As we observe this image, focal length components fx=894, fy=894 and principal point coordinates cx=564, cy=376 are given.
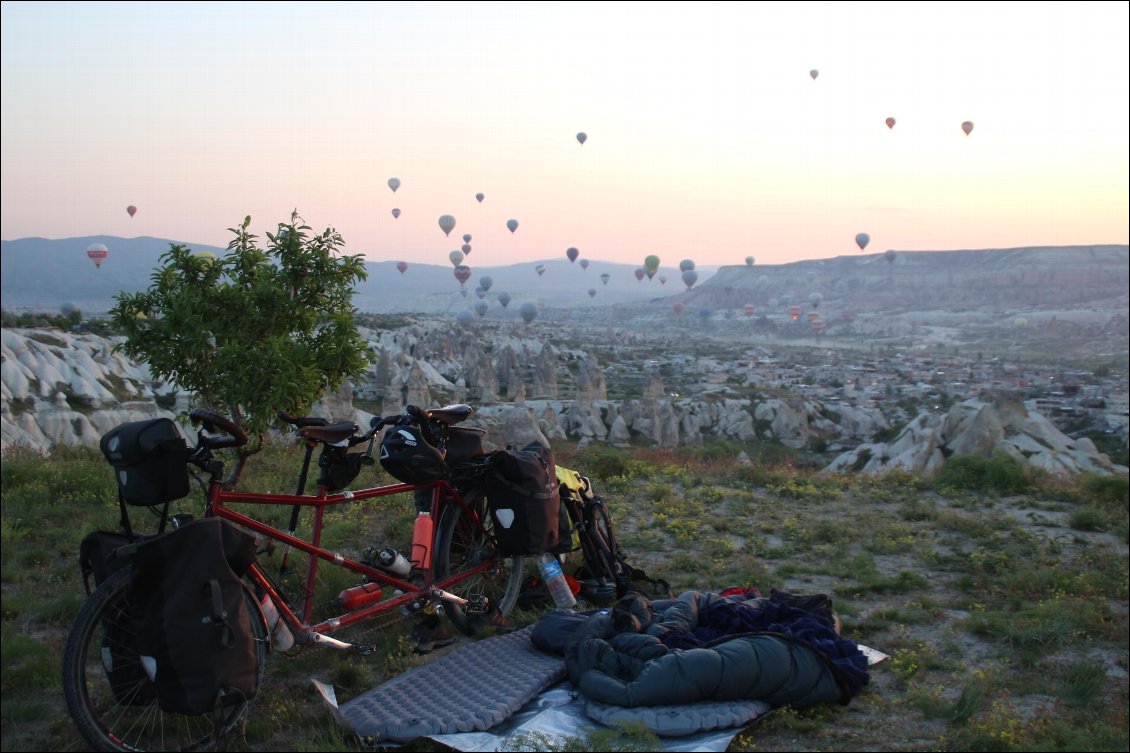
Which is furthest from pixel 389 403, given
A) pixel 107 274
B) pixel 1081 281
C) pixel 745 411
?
pixel 107 274

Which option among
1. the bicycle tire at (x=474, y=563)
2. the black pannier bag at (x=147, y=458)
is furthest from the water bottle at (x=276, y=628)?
the bicycle tire at (x=474, y=563)

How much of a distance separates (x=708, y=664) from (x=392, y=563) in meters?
1.68

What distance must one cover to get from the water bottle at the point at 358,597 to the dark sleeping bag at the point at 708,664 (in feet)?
3.30

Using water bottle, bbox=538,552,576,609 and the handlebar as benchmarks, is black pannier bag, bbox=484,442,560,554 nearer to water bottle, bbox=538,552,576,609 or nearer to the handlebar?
water bottle, bbox=538,552,576,609

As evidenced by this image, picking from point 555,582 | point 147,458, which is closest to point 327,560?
point 147,458

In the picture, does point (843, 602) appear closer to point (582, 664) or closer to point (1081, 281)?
point (582, 664)

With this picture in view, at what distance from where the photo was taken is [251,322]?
614cm

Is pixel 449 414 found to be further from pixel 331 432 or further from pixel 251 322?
pixel 251 322

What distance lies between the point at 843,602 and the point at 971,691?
144cm

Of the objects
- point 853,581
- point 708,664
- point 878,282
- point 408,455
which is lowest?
point 853,581

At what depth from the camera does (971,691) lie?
4.12 metres

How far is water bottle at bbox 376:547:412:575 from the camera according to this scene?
4.54 m

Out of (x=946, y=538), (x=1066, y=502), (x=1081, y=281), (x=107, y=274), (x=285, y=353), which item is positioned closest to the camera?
(x=285, y=353)

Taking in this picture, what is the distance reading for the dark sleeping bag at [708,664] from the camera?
3.79m
